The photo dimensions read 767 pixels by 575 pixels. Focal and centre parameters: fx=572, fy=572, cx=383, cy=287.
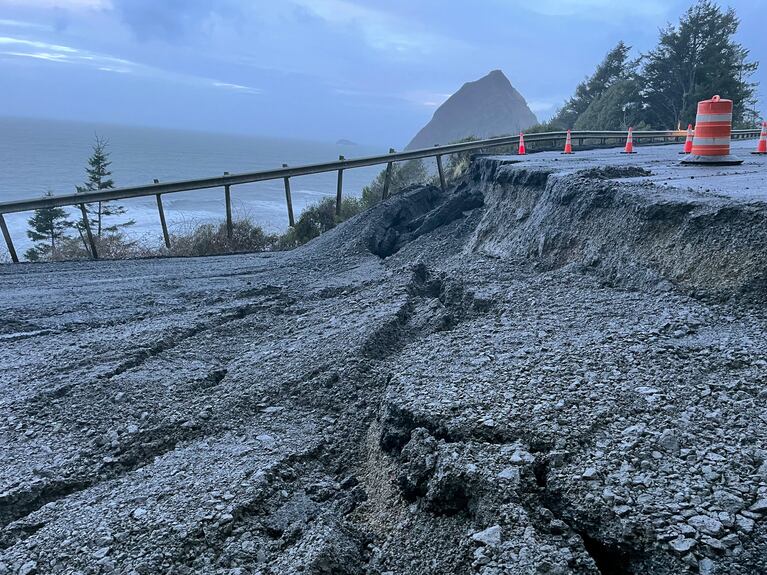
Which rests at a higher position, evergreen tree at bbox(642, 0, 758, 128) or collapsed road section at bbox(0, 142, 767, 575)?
evergreen tree at bbox(642, 0, 758, 128)

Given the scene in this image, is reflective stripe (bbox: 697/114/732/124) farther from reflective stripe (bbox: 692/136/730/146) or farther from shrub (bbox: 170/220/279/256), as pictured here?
shrub (bbox: 170/220/279/256)

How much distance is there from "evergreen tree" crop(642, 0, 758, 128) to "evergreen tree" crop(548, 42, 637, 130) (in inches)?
293

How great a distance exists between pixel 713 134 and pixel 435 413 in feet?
24.7

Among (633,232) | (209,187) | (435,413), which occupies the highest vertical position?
(209,187)

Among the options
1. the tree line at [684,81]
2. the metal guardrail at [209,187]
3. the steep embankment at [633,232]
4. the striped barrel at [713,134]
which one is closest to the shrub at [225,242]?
the metal guardrail at [209,187]

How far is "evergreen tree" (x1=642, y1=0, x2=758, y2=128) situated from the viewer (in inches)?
1233

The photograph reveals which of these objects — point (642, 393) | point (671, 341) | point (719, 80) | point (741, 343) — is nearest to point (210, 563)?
point (642, 393)

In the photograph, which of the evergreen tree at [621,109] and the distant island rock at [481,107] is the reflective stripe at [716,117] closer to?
the evergreen tree at [621,109]

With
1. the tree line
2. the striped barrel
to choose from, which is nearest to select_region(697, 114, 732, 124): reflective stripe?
the striped barrel

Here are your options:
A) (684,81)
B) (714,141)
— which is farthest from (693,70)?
(714,141)

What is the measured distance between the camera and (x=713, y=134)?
8539 mm

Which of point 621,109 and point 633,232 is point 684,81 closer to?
point 621,109

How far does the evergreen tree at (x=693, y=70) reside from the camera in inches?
1233

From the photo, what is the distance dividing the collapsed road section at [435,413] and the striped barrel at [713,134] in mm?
1831
